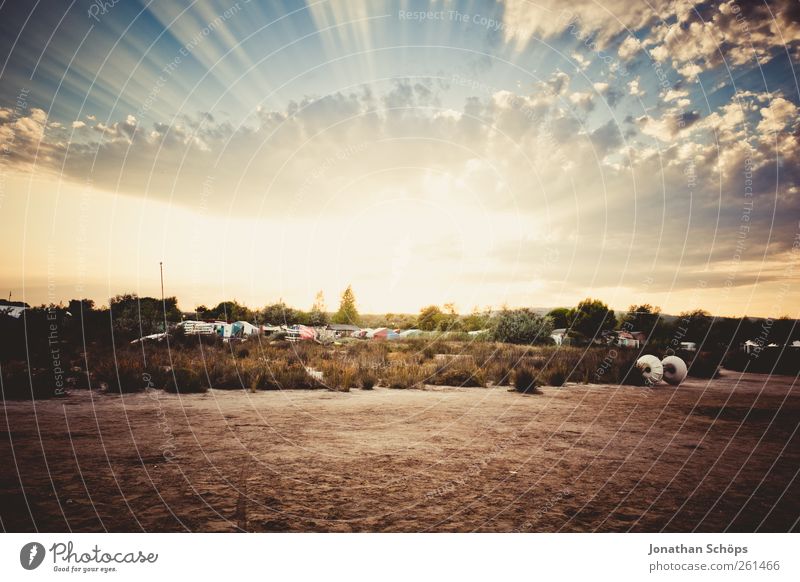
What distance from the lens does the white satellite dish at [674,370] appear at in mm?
16562

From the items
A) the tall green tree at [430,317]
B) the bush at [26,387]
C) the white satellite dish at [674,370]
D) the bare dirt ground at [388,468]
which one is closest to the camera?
the bare dirt ground at [388,468]

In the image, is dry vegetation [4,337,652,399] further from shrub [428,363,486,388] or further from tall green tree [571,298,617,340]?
tall green tree [571,298,617,340]

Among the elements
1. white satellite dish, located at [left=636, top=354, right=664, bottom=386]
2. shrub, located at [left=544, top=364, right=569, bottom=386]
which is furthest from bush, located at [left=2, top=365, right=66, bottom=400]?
white satellite dish, located at [left=636, top=354, right=664, bottom=386]

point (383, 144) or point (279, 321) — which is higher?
point (383, 144)

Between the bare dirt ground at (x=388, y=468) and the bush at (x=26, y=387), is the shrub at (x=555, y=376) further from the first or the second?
the bush at (x=26, y=387)

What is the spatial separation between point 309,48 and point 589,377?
1733 cm

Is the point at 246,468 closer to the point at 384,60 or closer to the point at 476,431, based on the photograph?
the point at 476,431

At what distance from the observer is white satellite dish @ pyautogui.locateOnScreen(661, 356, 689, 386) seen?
16.6m

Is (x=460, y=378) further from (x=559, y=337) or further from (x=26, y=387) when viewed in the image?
(x=559, y=337)

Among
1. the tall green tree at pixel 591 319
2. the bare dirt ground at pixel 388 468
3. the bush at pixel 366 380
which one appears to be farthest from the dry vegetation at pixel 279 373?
the tall green tree at pixel 591 319

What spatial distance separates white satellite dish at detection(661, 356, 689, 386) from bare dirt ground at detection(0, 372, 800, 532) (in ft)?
18.4

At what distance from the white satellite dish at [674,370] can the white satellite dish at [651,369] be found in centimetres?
35
